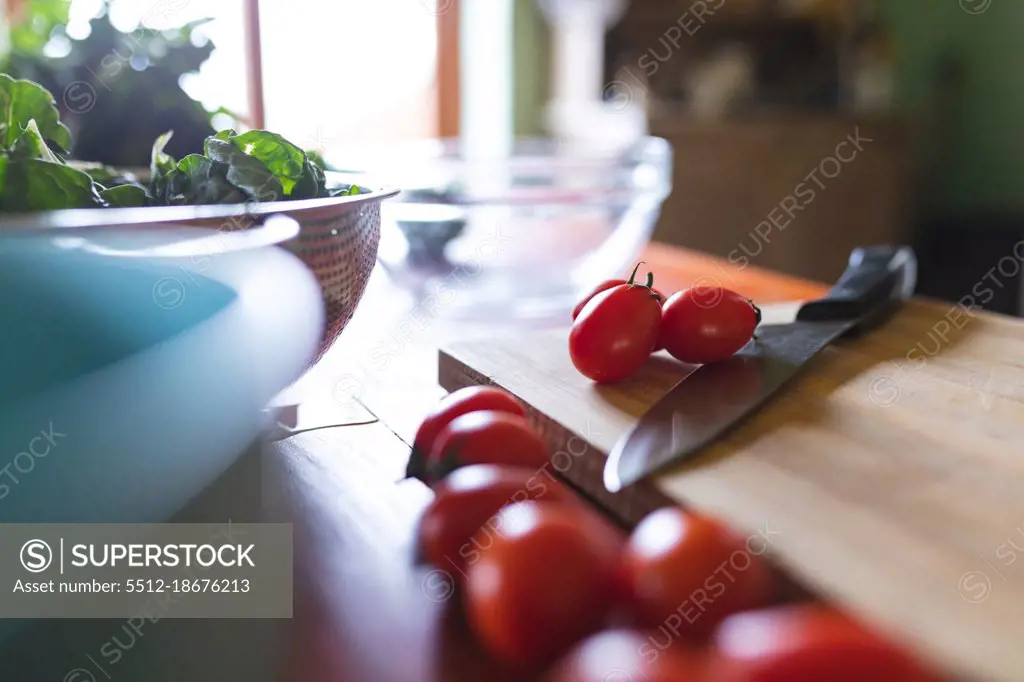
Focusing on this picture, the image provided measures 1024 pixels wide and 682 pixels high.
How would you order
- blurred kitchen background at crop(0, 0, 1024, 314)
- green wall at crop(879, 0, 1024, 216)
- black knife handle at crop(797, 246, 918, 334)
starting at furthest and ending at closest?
1. green wall at crop(879, 0, 1024, 216)
2. blurred kitchen background at crop(0, 0, 1024, 314)
3. black knife handle at crop(797, 246, 918, 334)

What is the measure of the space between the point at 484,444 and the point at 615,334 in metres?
0.19

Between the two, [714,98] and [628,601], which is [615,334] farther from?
[714,98]

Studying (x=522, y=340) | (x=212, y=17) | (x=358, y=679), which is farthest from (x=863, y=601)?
(x=212, y=17)

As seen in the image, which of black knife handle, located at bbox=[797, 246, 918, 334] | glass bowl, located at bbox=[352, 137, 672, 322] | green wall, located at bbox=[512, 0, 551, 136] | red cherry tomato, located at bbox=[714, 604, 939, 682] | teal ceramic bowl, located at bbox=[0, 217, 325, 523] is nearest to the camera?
red cherry tomato, located at bbox=[714, 604, 939, 682]

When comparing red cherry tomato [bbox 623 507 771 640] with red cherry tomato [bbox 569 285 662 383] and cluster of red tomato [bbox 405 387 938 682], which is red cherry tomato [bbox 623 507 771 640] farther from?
red cherry tomato [bbox 569 285 662 383]

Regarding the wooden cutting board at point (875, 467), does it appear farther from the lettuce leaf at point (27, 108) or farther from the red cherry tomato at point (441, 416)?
the lettuce leaf at point (27, 108)

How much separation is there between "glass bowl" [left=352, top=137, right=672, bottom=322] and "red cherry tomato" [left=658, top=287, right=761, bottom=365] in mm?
389

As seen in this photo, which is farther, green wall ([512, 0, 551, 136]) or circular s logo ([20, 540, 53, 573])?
green wall ([512, 0, 551, 136])

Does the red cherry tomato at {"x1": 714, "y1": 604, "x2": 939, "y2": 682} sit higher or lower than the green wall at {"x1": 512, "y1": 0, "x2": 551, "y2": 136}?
lower

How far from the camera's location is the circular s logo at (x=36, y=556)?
44 cm

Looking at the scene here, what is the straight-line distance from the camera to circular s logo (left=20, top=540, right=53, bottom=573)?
0.44m

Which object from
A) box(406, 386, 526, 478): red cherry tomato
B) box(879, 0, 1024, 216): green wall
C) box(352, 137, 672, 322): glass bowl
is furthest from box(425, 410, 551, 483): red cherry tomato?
box(879, 0, 1024, 216): green wall

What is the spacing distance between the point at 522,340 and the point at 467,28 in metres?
2.74

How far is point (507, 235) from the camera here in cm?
115
